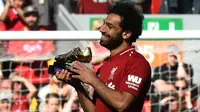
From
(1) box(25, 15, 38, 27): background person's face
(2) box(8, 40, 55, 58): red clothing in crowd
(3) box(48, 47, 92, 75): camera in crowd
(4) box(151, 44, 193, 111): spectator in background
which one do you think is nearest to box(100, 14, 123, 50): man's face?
(3) box(48, 47, 92, 75): camera in crowd

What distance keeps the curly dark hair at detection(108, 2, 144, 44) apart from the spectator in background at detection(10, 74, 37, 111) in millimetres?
2598

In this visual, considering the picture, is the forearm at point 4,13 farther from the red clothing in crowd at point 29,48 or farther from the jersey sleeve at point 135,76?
the jersey sleeve at point 135,76

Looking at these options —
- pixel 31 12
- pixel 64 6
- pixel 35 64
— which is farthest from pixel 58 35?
pixel 64 6

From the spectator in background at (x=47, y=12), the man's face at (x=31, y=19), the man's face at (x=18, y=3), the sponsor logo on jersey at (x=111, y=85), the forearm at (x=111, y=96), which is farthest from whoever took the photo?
the spectator in background at (x=47, y=12)

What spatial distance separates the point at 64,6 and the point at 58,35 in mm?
2321

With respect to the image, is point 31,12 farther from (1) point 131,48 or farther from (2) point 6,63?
(1) point 131,48

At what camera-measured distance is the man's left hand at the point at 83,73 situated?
2.97 meters

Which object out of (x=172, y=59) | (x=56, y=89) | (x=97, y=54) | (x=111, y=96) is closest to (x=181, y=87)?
(x=172, y=59)

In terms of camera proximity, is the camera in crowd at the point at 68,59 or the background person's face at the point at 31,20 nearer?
the camera in crowd at the point at 68,59

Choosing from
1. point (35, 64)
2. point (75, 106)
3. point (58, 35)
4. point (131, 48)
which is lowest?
point (75, 106)

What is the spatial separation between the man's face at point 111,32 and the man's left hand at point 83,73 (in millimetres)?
193

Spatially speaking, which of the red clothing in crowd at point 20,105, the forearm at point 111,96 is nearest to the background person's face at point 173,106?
the red clothing in crowd at point 20,105

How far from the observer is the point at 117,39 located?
3.15 metres

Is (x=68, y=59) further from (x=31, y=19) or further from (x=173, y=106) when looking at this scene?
(x=31, y=19)
